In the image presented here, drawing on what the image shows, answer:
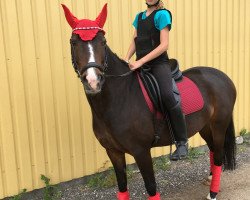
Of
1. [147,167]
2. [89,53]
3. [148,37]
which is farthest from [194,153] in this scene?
[89,53]

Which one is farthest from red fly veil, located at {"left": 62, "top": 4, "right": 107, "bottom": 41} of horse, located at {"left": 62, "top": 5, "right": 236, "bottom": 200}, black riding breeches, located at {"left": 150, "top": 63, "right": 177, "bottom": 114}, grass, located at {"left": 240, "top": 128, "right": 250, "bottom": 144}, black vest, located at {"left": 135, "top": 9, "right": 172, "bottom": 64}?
grass, located at {"left": 240, "top": 128, "right": 250, "bottom": 144}

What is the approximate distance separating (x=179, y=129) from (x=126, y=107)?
642 mm

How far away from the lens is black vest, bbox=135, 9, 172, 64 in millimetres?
3586

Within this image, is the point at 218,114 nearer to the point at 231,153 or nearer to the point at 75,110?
the point at 231,153

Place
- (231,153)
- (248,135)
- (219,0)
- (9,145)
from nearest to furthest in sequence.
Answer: (9,145) → (231,153) → (219,0) → (248,135)

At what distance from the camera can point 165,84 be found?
345 cm

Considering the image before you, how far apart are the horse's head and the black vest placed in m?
0.79

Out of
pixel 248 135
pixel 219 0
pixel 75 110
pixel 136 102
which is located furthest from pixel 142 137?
pixel 248 135

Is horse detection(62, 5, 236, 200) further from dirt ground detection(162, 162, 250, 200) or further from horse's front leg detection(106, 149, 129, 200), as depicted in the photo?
dirt ground detection(162, 162, 250, 200)

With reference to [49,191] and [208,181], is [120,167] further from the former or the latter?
[208,181]

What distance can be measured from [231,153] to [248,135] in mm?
2453

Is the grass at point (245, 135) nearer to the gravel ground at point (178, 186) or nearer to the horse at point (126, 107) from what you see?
the gravel ground at point (178, 186)

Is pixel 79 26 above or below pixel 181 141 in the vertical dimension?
above

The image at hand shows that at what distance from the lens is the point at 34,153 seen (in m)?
4.45
